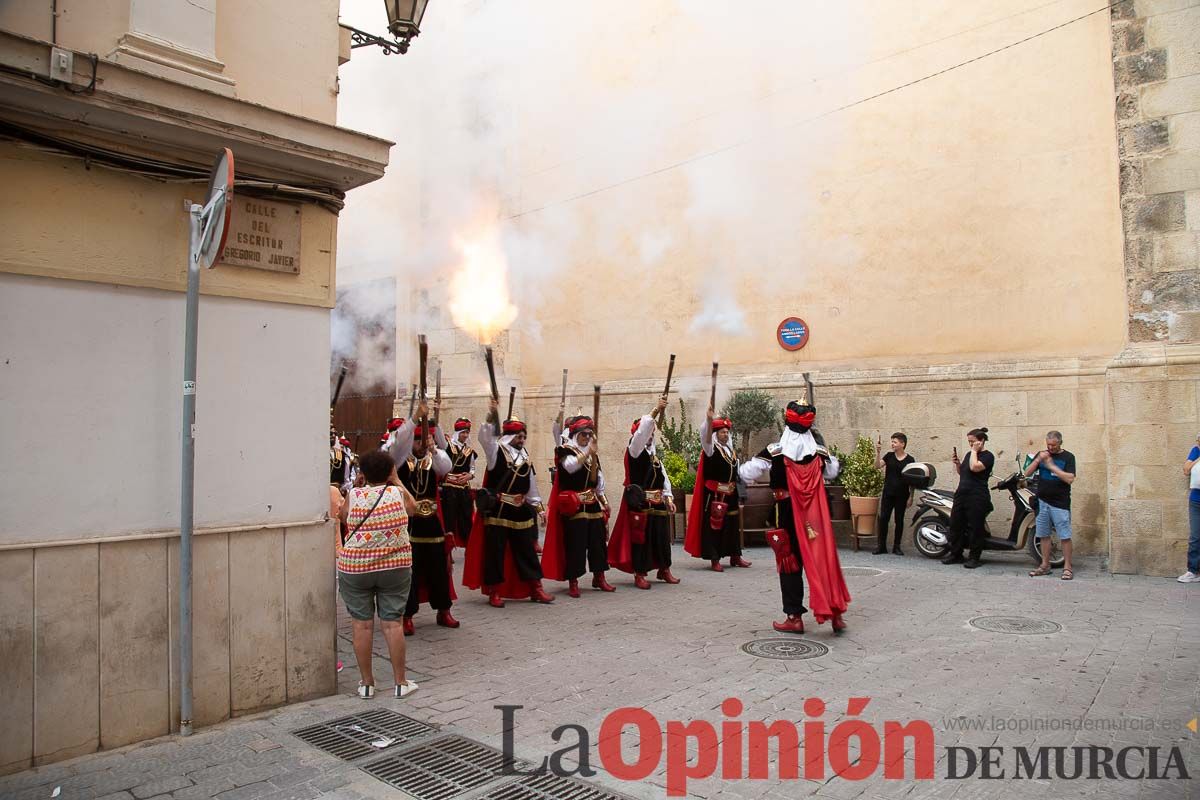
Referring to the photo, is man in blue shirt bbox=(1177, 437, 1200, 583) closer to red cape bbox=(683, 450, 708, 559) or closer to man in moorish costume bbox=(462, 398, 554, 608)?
red cape bbox=(683, 450, 708, 559)

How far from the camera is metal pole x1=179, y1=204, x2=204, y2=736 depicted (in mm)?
4418

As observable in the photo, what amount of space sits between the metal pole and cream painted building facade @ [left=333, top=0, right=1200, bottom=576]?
20.6 feet

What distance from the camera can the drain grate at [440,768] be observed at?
3.81m

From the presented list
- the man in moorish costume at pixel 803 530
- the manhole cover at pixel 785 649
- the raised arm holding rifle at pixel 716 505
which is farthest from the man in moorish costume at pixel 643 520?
the manhole cover at pixel 785 649

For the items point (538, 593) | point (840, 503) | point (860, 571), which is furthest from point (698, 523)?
point (840, 503)

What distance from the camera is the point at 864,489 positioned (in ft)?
36.0

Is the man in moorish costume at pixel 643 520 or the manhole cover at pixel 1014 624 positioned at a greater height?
the man in moorish costume at pixel 643 520

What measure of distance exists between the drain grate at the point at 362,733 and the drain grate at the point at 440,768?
0.16 metres

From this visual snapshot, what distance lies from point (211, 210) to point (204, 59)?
4.05ft

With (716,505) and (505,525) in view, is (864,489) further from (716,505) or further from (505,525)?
(505,525)

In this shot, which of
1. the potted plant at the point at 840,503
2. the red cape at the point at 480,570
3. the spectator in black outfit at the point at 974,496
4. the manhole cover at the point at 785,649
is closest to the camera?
the manhole cover at the point at 785,649

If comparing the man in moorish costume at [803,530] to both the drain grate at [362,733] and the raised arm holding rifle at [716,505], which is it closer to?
the raised arm holding rifle at [716,505]

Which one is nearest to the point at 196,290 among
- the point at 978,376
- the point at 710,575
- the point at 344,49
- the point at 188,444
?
the point at 188,444

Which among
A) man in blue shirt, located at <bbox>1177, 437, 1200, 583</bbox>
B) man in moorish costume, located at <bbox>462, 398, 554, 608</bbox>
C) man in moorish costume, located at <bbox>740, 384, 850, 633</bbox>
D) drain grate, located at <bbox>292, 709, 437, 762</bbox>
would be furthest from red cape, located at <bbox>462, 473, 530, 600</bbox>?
man in blue shirt, located at <bbox>1177, 437, 1200, 583</bbox>
